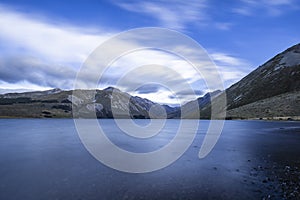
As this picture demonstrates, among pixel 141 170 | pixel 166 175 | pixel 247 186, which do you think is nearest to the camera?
pixel 247 186

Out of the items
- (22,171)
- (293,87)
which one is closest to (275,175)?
(22,171)

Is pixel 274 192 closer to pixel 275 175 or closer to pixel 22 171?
pixel 275 175

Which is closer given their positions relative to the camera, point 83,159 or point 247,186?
point 247,186

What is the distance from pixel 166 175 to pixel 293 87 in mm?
197577

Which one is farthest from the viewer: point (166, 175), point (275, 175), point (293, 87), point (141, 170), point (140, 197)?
point (293, 87)

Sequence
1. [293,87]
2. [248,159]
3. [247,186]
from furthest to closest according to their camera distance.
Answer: [293,87], [248,159], [247,186]

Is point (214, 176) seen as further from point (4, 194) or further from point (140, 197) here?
point (4, 194)

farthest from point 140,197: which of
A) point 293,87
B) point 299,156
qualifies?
point 293,87

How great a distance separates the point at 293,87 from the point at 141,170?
19688 cm

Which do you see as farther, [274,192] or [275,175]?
[275,175]

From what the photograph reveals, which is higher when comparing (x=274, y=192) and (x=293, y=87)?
(x=293, y=87)

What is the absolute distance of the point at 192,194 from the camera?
19.4 meters

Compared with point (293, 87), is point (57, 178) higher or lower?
lower

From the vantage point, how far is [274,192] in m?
19.1
